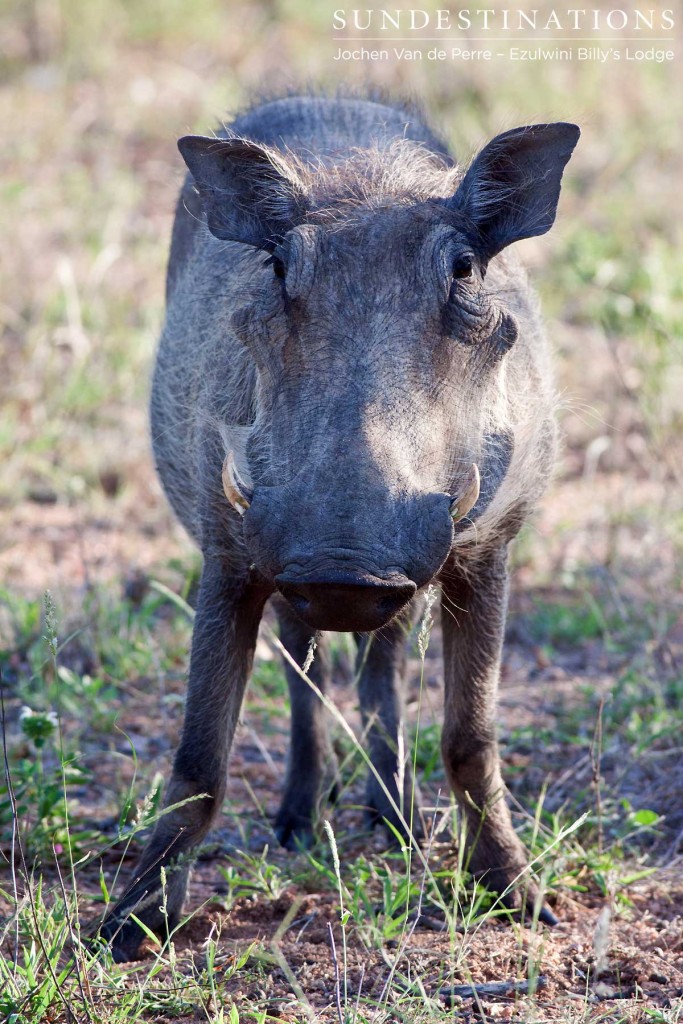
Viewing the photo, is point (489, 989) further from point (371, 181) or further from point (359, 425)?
point (371, 181)

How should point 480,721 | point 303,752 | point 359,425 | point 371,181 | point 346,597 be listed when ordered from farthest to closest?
point 303,752 < point 480,721 < point 371,181 < point 359,425 < point 346,597

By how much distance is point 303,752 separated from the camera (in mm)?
3793

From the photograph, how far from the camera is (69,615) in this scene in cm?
458

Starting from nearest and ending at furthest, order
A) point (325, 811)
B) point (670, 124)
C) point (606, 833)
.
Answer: point (606, 833) < point (325, 811) < point (670, 124)

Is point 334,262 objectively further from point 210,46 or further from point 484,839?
point 210,46

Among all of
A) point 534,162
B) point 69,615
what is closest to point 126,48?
point 69,615

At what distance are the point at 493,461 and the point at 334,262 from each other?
0.59m

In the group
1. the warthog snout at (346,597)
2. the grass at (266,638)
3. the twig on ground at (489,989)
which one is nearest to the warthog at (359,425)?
the warthog snout at (346,597)

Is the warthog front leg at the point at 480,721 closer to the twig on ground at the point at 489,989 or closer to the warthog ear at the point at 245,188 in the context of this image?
the twig on ground at the point at 489,989

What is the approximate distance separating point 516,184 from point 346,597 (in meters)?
1.22

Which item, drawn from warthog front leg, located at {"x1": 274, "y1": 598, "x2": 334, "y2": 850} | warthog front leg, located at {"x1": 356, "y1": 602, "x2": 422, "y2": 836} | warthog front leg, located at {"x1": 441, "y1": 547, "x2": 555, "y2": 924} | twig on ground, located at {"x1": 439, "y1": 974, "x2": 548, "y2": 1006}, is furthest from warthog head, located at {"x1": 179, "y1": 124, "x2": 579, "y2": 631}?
warthog front leg, located at {"x1": 356, "y1": 602, "x2": 422, "y2": 836}

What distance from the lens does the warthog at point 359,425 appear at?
2457mm

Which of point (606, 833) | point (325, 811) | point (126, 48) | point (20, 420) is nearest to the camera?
point (606, 833)

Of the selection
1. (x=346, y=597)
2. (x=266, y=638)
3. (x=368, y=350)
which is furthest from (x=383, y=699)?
(x=346, y=597)
